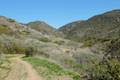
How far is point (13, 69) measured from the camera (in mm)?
27562

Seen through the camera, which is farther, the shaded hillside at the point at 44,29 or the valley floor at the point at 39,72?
the shaded hillside at the point at 44,29

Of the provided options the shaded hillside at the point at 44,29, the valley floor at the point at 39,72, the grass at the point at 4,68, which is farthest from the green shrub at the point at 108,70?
the shaded hillside at the point at 44,29

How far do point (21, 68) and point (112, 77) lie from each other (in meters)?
12.2

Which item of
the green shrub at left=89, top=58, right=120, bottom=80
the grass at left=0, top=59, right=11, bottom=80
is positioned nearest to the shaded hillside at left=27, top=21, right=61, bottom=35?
the grass at left=0, top=59, right=11, bottom=80

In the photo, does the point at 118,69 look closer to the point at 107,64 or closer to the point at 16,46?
the point at 107,64

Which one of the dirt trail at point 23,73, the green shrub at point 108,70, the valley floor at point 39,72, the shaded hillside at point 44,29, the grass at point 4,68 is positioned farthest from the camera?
the shaded hillside at point 44,29

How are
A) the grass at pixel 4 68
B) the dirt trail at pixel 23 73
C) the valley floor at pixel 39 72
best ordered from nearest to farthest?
the valley floor at pixel 39 72 < the dirt trail at pixel 23 73 < the grass at pixel 4 68

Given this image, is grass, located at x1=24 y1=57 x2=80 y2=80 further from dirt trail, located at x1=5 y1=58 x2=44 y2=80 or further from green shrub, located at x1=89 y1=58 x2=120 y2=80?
green shrub, located at x1=89 y1=58 x2=120 y2=80

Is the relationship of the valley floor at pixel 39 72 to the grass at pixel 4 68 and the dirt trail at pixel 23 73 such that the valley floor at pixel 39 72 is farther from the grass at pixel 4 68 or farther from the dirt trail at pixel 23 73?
the grass at pixel 4 68

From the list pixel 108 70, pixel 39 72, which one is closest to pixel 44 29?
pixel 39 72

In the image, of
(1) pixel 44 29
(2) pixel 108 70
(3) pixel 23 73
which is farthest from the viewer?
(1) pixel 44 29

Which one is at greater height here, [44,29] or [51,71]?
[44,29]

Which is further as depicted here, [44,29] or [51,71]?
[44,29]

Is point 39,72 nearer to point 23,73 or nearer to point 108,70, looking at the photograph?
point 23,73
